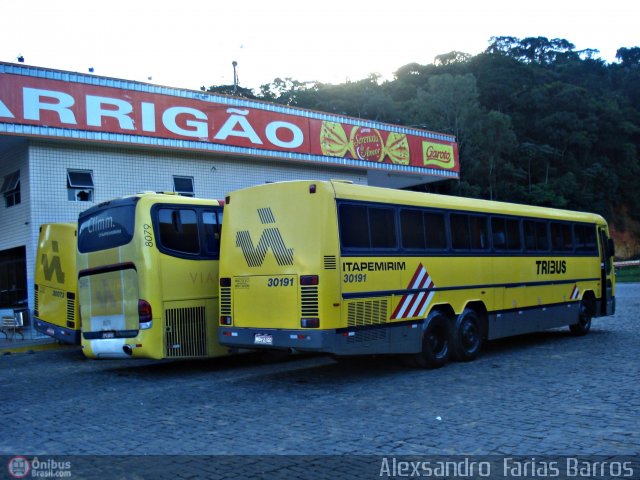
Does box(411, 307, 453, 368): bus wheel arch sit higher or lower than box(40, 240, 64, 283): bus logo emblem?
lower

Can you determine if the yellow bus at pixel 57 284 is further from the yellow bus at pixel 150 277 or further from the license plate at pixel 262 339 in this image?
the license plate at pixel 262 339

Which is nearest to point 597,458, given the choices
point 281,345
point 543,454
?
point 543,454

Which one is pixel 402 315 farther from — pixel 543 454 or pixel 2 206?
pixel 2 206

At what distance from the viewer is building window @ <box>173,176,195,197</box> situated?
20.7m

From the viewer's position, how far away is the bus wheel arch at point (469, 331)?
1158cm

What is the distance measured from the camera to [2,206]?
20219 millimetres

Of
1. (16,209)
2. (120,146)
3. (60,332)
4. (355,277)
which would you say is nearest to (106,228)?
(60,332)

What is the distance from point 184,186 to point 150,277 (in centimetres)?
1074

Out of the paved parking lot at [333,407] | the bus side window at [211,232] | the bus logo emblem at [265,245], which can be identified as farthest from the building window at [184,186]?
the bus logo emblem at [265,245]

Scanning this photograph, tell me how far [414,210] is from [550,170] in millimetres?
67153

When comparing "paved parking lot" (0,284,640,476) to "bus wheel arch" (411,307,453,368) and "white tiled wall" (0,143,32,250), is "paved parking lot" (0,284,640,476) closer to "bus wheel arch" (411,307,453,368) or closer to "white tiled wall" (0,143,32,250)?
"bus wheel arch" (411,307,453,368)

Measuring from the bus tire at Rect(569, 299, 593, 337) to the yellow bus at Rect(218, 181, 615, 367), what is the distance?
277 centimetres

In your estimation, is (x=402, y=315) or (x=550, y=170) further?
(x=550, y=170)

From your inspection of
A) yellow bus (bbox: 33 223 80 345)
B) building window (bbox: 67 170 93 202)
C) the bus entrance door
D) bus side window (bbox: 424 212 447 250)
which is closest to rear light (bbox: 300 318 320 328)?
bus side window (bbox: 424 212 447 250)
